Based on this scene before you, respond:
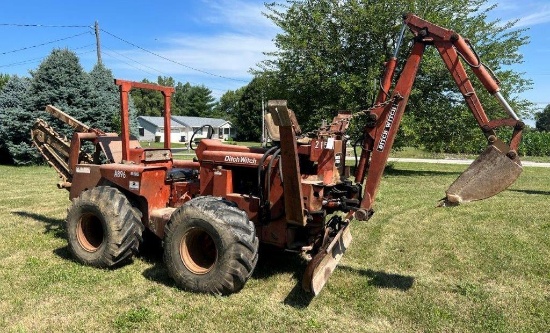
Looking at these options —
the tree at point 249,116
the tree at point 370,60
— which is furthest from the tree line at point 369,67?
the tree at point 249,116

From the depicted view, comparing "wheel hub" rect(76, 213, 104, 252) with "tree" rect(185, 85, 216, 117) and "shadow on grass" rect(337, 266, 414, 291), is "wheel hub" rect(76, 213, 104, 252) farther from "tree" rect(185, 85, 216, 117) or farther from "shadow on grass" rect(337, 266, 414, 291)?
"tree" rect(185, 85, 216, 117)

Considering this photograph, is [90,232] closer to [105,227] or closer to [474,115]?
[105,227]

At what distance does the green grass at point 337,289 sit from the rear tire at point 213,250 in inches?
6.6

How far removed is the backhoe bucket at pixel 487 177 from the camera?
15.9 feet

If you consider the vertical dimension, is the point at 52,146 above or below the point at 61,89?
below

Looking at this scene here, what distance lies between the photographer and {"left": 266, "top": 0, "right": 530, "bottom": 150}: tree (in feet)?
55.4

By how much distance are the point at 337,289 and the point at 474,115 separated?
242 centimetres

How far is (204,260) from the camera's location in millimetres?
5320

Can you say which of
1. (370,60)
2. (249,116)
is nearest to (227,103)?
Result: (249,116)

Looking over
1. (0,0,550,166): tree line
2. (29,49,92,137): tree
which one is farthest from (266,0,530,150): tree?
(29,49,92,137): tree

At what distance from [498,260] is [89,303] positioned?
16.4ft

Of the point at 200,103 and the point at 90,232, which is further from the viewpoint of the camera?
the point at 200,103

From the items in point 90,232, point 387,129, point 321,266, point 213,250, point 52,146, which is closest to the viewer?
point 321,266

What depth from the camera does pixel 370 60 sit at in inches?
695
